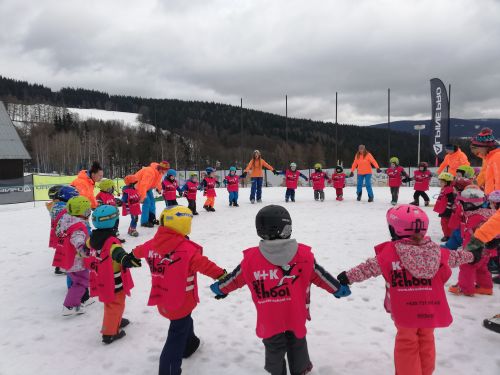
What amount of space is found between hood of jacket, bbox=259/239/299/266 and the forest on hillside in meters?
49.0

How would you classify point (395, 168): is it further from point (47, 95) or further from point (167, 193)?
point (47, 95)

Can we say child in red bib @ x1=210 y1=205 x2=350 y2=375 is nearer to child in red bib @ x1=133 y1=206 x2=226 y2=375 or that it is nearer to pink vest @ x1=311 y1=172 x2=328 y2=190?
child in red bib @ x1=133 y1=206 x2=226 y2=375

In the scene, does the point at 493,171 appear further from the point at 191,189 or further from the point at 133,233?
the point at 191,189

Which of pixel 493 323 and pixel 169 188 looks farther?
pixel 169 188

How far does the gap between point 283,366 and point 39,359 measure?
254cm

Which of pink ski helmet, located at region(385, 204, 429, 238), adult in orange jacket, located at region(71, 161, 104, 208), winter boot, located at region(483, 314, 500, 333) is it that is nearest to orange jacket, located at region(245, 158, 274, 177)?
adult in orange jacket, located at region(71, 161, 104, 208)

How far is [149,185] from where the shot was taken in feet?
30.2

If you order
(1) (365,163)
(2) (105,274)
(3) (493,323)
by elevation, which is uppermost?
(1) (365,163)

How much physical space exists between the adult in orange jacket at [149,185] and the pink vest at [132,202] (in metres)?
0.14

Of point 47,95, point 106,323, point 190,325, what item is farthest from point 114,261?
point 47,95

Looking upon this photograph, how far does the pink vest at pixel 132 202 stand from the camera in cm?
866

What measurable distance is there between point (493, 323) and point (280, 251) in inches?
110

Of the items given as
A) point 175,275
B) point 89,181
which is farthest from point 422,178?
point 175,275

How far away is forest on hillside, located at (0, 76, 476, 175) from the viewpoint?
214 ft
